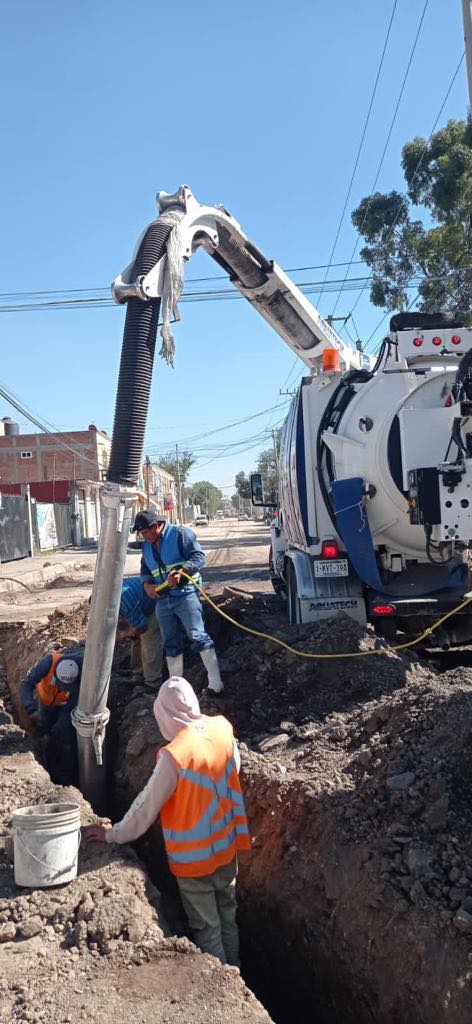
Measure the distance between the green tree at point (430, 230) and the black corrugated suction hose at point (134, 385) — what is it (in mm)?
13058

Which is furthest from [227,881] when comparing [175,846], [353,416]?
[353,416]

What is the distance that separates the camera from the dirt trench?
132 inches

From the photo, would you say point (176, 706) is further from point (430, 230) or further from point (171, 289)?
point (430, 230)

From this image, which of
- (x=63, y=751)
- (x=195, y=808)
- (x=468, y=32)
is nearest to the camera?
(x=195, y=808)

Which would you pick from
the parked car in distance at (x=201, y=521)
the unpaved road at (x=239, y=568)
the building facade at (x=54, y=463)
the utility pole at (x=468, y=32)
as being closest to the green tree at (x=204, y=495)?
the parked car in distance at (x=201, y=521)

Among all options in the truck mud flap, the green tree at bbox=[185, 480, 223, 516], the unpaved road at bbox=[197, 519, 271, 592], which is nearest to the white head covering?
the truck mud flap

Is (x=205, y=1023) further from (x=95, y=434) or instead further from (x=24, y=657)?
(x=95, y=434)

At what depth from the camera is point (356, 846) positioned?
3.83 m

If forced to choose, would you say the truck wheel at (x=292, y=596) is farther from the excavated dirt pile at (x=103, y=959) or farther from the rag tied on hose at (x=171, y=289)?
the excavated dirt pile at (x=103, y=959)

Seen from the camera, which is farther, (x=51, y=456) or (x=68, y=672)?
(x=51, y=456)

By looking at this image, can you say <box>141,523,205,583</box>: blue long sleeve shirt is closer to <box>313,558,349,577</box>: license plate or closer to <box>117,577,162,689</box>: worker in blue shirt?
<box>117,577,162,689</box>: worker in blue shirt

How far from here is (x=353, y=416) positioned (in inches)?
266

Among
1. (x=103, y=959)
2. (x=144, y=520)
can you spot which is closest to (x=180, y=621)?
(x=144, y=520)

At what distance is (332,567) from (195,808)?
140 inches
